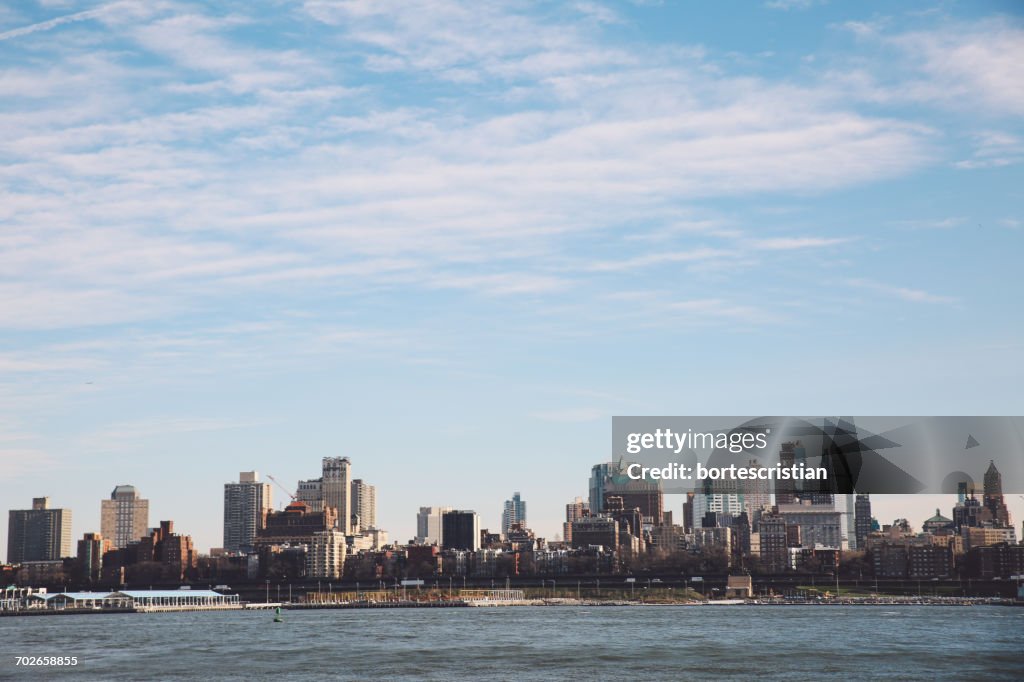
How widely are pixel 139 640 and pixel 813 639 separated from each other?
182ft

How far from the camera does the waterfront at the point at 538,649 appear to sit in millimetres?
70250

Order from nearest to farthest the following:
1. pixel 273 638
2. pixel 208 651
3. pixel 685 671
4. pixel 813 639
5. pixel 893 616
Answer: pixel 685 671 < pixel 208 651 < pixel 813 639 < pixel 273 638 < pixel 893 616

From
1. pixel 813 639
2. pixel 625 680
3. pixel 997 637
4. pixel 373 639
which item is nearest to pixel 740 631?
→ pixel 813 639

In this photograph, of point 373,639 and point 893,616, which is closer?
point 373,639

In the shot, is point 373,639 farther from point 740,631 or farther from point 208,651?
point 740,631

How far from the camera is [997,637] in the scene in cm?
10312

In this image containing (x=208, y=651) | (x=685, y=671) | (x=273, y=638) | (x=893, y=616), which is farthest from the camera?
(x=893, y=616)

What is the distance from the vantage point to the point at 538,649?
8712 centimetres

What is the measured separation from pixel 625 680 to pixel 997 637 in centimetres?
5125

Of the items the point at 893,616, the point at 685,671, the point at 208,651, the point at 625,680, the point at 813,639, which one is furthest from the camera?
the point at 893,616

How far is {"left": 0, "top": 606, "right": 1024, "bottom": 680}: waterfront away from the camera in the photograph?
70250 millimetres

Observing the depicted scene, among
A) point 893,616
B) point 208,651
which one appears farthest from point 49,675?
point 893,616

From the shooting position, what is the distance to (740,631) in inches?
4380

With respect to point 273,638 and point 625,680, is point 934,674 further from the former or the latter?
point 273,638
